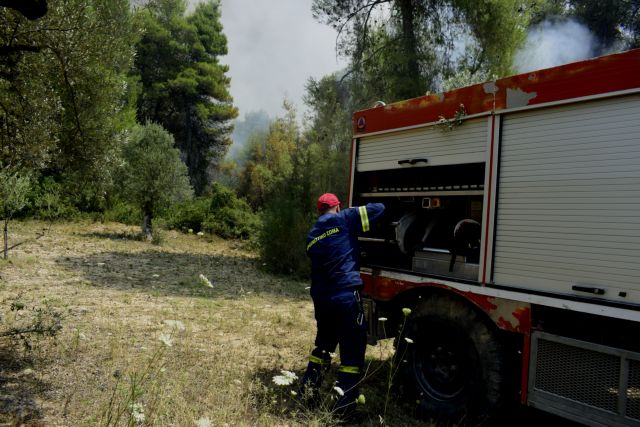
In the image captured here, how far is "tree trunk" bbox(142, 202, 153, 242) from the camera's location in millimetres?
18980

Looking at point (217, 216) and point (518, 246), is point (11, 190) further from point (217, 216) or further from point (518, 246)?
point (217, 216)

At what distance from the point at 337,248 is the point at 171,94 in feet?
109

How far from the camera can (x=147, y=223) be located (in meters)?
19.3

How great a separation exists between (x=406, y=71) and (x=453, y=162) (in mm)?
10235

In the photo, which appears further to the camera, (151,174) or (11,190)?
(151,174)

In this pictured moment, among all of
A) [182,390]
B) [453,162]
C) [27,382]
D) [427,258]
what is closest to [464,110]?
[453,162]

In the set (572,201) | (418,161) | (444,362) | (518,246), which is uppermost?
Answer: (418,161)

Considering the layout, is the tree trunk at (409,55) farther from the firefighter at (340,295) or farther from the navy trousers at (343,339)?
the navy trousers at (343,339)

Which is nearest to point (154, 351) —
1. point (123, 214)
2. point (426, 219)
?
point (426, 219)

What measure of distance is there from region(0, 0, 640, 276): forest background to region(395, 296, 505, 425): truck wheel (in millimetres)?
4019

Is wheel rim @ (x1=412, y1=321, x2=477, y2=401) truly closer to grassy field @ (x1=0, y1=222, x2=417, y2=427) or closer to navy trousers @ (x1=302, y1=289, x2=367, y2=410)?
grassy field @ (x1=0, y1=222, x2=417, y2=427)

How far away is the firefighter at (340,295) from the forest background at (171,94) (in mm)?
2941

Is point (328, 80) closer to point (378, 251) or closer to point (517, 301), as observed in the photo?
point (378, 251)

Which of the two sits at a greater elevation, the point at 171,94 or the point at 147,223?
the point at 171,94
